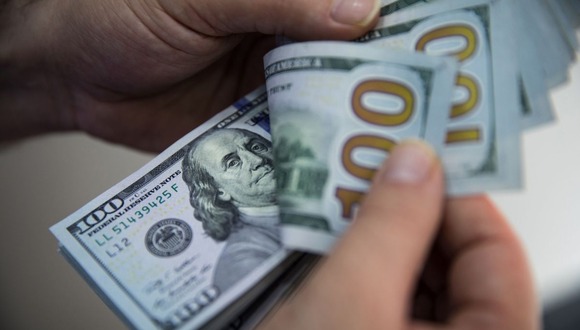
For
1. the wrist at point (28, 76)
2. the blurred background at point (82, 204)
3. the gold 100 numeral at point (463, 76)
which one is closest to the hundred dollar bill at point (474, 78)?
the gold 100 numeral at point (463, 76)

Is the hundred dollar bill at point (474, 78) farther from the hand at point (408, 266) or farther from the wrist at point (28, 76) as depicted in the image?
the wrist at point (28, 76)

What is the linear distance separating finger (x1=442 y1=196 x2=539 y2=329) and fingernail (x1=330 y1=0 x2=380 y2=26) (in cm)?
28

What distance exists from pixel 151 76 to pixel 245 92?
0.57 feet

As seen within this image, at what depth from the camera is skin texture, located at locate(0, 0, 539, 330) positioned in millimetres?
463

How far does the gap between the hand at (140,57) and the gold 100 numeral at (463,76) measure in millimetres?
84

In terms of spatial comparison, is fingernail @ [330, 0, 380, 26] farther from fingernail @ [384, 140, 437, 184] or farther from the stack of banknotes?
fingernail @ [384, 140, 437, 184]

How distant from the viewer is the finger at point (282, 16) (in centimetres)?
67

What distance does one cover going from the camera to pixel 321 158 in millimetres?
596

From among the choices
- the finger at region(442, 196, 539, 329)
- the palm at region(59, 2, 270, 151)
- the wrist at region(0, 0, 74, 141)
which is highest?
the wrist at region(0, 0, 74, 141)

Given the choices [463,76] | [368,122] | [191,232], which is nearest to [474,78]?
[463,76]

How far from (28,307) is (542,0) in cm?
117

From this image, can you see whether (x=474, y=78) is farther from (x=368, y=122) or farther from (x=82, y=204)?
(x=82, y=204)

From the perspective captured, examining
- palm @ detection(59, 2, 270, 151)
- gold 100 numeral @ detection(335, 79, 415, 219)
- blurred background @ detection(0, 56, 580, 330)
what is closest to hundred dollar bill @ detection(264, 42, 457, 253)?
gold 100 numeral @ detection(335, 79, 415, 219)

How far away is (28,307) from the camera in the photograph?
1165mm
